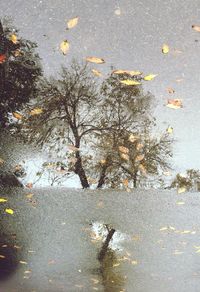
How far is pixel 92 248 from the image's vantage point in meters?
5.62

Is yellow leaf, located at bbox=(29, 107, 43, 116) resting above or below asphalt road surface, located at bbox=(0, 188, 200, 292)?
above

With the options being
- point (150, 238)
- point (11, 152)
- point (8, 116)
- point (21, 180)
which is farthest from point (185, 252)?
point (8, 116)

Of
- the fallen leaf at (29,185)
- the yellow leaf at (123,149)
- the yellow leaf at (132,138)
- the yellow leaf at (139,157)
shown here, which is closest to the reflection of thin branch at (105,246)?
the fallen leaf at (29,185)

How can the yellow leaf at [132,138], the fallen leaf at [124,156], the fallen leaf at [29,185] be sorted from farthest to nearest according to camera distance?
1. the yellow leaf at [132,138]
2. the fallen leaf at [124,156]
3. the fallen leaf at [29,185]

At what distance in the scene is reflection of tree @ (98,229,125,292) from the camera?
161 inches

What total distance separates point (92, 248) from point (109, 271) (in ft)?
3.47

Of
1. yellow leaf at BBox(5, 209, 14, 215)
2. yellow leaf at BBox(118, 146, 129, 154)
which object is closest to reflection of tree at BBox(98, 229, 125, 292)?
yellow leaf at BBox(5, 209, 14, 215)

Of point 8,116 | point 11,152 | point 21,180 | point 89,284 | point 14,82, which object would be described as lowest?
point 89,284

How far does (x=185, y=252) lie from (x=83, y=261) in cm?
163

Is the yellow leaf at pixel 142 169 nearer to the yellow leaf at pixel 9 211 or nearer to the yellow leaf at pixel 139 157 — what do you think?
the yellow leaf at pixel 139 157

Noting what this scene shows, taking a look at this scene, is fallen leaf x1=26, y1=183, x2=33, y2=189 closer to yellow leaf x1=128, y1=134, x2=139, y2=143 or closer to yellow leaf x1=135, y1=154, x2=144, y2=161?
yellow leaf x1=128, y1=134, x2=139, y2=143

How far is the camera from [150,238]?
6562 millimetres

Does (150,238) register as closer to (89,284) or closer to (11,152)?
(89,284)

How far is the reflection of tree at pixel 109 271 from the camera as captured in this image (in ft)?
13.4
